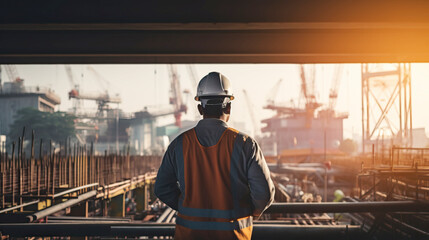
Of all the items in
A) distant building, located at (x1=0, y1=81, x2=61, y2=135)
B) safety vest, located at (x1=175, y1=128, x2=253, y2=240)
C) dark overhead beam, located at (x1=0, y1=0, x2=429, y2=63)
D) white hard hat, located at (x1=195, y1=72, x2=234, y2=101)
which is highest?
distant building, located at (x1=0, y1=81, x2=61, y2=135)

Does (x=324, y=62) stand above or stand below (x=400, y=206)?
above

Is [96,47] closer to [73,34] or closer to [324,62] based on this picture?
[73,34]

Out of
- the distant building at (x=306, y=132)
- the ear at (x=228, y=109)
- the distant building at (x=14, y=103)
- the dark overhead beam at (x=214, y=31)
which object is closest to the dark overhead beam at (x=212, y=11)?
the dark overhead beam at (x=214, y=31)

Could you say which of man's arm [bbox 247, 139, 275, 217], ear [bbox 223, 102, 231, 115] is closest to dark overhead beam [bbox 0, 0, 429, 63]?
ear [bbox 223, 102, 231, 115]

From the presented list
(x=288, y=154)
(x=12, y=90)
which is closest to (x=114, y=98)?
(x=12, y=90)

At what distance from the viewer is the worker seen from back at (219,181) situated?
2.55m

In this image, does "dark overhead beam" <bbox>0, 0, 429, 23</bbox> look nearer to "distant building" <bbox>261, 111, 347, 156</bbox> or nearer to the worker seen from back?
the worker seen from back

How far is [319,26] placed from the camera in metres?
5.39

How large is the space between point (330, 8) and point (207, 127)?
11.1 ft

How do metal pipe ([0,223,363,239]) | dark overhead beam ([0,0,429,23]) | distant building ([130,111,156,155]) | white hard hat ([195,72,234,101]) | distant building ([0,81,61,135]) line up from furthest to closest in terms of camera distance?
distant building ([130,111,156,155])
distant building ([0,81,61,135])
dark overhead beam ([0,0,429,23])
metal pipe ([0,223,363,239])
white hard hat ([195,72,234,101])

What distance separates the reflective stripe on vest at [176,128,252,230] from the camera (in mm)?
2545

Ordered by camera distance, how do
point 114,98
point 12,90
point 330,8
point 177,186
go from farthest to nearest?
point 114,98, point 12,90, point 330,8, point 177,186

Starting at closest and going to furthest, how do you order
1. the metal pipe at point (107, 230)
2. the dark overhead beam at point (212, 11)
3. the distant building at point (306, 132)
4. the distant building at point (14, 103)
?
the metal pipe at point (107, 230) → the dark overhead beam at point (212, 11) → the distant building at point (14, 103) → the distant building at point (306, 132)

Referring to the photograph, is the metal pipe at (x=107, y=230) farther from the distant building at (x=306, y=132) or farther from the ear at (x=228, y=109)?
the distant building at (x=306, y=132)
